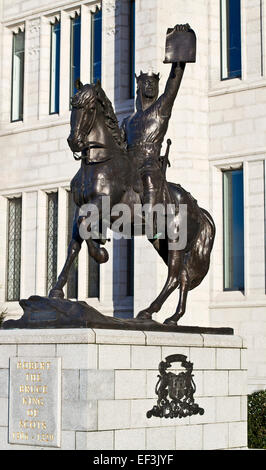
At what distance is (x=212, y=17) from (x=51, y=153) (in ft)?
21.6

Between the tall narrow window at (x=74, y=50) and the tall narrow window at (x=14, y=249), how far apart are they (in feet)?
13.8

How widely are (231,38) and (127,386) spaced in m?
16.3

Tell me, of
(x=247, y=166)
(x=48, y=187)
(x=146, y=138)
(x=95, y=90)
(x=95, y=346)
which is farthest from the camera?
(x=48, y=187)

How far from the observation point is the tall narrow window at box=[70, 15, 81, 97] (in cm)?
2905

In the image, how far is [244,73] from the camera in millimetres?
25109

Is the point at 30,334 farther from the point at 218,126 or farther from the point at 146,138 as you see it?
the point at 218,126

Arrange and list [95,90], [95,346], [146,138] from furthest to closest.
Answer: [146,138] < [95,90] < [95,346]

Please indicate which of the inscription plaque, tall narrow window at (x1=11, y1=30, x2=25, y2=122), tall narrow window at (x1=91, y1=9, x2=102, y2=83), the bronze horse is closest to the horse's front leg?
the bronze horse

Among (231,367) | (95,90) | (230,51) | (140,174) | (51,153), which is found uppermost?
(230,51)

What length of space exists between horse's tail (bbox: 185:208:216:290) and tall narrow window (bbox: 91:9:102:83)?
15.2 metres

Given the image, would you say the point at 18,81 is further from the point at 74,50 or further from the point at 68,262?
the point at 68,262

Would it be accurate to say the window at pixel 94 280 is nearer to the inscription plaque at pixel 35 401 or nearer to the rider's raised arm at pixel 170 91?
the rider's raised arm at pixel 170 91

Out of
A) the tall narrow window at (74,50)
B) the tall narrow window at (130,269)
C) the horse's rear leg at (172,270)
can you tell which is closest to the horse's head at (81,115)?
the horse's rear leg at (172,270)

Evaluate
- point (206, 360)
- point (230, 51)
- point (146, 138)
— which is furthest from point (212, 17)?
point (206, 360)
